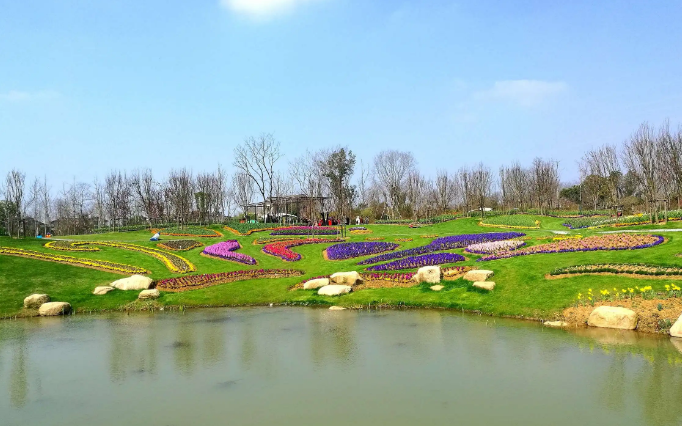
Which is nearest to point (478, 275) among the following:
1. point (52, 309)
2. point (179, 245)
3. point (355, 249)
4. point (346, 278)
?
point (346, 278)

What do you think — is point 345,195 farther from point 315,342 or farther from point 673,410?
point 673,410

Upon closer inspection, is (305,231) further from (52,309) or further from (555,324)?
(555,324)

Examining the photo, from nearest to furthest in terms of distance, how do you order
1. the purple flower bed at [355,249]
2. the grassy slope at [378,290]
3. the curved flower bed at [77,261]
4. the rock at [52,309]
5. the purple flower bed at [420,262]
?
the grassy slope at [378,290], the rock at [52,309], the purple flower bed at [420,262], the curved flower bed at [77,261], the purple flower bed at [355,249]

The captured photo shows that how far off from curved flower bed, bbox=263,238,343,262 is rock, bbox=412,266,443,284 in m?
11.3

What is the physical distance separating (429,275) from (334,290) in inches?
188

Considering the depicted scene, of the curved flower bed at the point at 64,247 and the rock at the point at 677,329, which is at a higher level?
the curved flower bed at the point at 64,247

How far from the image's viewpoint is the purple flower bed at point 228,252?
30.4 metres

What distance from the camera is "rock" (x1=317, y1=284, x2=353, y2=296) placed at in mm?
21047

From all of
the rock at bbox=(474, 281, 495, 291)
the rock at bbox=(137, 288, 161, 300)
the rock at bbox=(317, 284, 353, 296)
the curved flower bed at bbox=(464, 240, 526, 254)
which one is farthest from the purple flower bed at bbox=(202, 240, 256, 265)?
Answer: the rock at bbox=(474, 281, 495, 291)

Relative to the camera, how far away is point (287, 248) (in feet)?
115

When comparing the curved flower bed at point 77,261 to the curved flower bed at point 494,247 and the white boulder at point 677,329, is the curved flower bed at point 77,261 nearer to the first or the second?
the curved flower bed at point 494,247

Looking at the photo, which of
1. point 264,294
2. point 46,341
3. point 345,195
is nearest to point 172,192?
point 345,195

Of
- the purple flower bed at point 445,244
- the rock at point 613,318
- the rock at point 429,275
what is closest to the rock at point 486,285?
the rock at point 429,275

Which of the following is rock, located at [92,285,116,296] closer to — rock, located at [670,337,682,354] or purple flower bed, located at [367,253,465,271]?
purple flower bed, located at [367,253,465,271]
